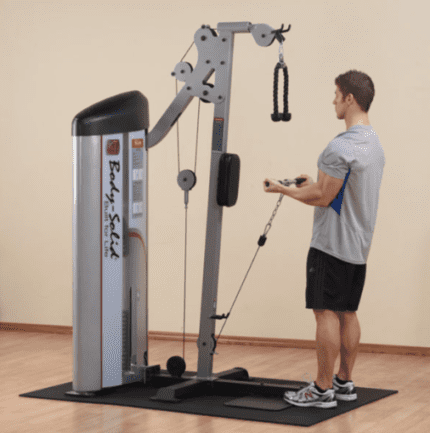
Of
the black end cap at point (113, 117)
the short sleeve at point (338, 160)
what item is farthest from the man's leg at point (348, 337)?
the black end cap at point (113, 117)

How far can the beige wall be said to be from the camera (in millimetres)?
4914

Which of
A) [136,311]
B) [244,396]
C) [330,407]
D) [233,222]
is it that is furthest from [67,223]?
[330,407]

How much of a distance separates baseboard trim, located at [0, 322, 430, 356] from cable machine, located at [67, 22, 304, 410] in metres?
1.32

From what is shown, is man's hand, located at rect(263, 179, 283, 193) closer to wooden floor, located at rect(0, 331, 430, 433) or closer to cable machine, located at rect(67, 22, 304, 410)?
cable machine, located at rect(67, 22, 304, 410)

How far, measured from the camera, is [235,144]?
207 inches

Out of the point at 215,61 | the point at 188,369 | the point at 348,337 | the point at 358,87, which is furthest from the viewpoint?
the point at 188,369

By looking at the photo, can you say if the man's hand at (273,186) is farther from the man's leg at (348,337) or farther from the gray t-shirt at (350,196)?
the man's leg at (348,337)

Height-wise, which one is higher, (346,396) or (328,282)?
(328,282)

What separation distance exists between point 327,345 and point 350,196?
2.06 ft

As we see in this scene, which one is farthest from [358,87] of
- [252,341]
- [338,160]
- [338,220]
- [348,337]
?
[252,341]

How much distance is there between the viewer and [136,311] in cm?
394

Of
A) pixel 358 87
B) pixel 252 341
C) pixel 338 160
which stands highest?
pixel 358 87

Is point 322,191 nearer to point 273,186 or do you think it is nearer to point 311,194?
point 311,194

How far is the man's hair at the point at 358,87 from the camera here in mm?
3537
